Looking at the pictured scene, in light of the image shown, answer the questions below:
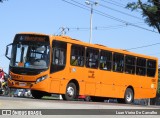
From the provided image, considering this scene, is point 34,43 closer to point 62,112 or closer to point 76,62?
point 76,62

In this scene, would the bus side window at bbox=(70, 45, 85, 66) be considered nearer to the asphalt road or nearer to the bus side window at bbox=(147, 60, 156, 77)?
the bus side window at bbox=(147, 60, 156, 77)

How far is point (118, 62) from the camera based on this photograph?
86.6 feet

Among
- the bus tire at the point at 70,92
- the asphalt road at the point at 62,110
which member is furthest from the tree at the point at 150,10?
the asphalt road at the point at 62,110

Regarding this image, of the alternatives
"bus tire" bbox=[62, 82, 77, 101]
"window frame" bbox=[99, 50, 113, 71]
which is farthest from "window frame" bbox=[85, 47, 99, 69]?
"bus tire" bbox=[62, 82, 77, 101]

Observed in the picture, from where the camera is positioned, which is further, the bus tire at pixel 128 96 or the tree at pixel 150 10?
the tree at pixel 150 10

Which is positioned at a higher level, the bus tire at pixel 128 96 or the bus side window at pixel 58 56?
the bus side window at pixel 58 56

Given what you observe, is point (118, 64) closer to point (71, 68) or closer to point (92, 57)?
point (92, 57)

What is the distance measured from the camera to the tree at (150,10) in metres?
38.2

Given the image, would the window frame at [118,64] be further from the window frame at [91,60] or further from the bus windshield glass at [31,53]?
the bus windshield glass at [31,53]

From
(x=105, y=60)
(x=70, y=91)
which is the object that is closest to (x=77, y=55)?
(x=70, y=91)

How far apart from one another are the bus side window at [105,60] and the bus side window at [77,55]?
5.73 feet

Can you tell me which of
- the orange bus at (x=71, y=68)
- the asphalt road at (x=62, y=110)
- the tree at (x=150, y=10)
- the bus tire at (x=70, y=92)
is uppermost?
the tree at (x=150, y=10)

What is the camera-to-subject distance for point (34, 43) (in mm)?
21859

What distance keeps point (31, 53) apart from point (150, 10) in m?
18.7
